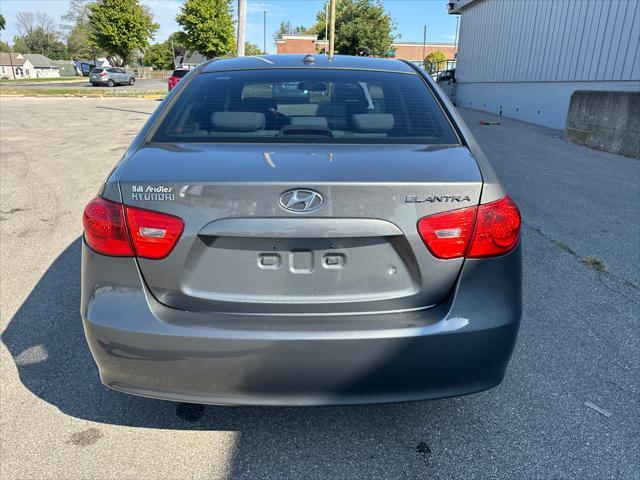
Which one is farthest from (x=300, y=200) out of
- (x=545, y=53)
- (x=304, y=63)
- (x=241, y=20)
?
(x=545, y=53)

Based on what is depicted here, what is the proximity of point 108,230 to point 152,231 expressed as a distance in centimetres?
20

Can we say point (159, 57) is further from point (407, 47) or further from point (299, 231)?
point (299, 231)

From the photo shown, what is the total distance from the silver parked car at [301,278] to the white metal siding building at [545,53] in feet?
47.0

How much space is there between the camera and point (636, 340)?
320 cm

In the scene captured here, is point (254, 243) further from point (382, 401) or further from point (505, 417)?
point (505, 417)

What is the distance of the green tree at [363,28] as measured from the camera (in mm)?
44688

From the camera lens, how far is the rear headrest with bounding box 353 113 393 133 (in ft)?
7.93

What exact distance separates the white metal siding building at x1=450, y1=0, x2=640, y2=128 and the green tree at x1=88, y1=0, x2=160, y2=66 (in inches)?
1833

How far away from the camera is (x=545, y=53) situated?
59.1 feet

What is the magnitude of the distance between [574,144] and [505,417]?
11627 millimetres

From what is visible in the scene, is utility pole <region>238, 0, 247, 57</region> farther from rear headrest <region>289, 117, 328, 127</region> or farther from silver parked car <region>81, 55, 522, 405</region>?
silver parked car <region>81, 55, 522, 405</region>

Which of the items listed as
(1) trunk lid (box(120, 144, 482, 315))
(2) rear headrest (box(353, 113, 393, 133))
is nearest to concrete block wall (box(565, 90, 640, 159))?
(2) rear headrest (box(353, 113, 393, 133))

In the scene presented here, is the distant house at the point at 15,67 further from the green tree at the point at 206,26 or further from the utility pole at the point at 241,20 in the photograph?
the utility pole at the point at 241,20

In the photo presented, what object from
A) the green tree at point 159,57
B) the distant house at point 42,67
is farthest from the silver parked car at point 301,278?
the distant house at point 42,67
